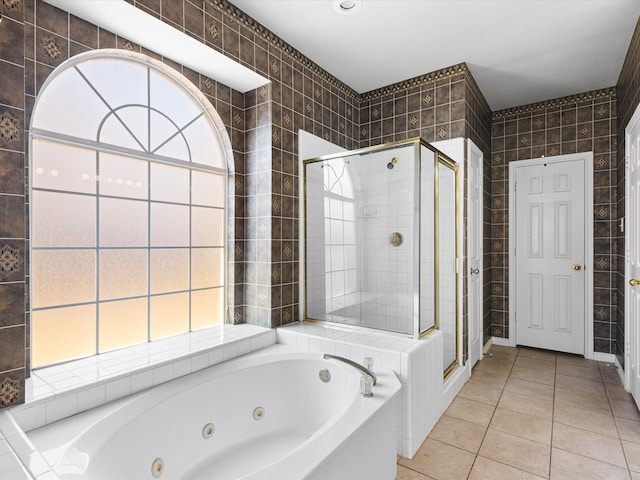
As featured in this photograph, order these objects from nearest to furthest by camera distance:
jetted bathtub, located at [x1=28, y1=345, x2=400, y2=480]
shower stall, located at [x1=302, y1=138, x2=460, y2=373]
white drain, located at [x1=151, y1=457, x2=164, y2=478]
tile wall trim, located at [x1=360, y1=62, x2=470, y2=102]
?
jetted bathtub, located at [x1=28, y1=345, x2=400, y2=480], white drain, located at [x1=151, y1=457, x2=164, y2=478], shower stall, located at [x1=302, y1=138, x2=460, y2=373], tile wall trim, located at [x1=360, y1=62, x2=470, y2=102]

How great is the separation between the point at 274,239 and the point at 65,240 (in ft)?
3.87

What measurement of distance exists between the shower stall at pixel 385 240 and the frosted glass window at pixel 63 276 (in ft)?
4.56

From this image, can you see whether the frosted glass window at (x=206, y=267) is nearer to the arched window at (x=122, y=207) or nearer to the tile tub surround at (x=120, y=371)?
the arched window at (x=122, y=207)

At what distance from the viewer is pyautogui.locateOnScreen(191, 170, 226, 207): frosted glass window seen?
240 cm

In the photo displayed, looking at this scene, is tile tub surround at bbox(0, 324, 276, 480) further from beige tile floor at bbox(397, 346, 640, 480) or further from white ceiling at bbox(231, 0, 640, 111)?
white ceiling at bbox(231, 0, 640, 111)

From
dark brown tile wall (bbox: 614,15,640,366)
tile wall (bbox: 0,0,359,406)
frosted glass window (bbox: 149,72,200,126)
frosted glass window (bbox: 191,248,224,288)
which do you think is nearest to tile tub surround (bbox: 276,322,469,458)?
tile wall (bbox: 0,0,359,406)

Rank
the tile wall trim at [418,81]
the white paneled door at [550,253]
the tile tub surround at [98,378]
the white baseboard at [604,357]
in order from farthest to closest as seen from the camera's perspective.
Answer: the white paneled door at [550,253], the white baseboard at [604,357], the tile wall trim at [418,81], the tile tub surround at [98,378]

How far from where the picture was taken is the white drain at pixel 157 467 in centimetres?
146

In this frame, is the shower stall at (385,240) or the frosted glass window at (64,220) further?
the shower stall at (385,240)

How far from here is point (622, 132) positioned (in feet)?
9.32

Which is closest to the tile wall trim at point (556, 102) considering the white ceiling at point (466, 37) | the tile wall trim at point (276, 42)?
the white ceiling at point (466, 37)

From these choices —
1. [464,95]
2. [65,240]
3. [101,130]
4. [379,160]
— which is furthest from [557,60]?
[65,240]

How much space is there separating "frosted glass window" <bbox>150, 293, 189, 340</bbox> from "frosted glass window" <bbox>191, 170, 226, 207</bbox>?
0.66 metres

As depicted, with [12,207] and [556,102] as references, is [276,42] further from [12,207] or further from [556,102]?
[556,102]
